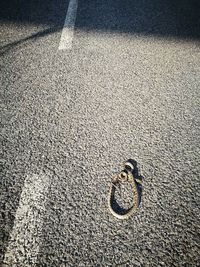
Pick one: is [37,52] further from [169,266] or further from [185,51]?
[169,266]

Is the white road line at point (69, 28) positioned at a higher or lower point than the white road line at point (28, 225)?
higher

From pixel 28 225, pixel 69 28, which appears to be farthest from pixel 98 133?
pixel 69 28

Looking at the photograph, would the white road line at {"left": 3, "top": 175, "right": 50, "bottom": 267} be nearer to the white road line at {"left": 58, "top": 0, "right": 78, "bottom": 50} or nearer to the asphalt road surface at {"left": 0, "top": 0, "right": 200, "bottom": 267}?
the asphalt road surface at {"left": 0, "top": 0, "right": 200, "bottom": 267}

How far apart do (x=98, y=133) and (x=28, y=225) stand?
1.17 metres

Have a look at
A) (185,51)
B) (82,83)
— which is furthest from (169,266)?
(185,51)

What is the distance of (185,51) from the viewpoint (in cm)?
356

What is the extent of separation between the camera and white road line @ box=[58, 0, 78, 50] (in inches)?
152

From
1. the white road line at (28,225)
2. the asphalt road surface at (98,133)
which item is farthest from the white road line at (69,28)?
the white road line at (28,225)

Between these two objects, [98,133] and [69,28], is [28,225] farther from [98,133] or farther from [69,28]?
[69,28]

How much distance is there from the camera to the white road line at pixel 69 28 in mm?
3858

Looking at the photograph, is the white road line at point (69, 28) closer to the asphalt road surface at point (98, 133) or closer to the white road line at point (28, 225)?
the asphalt road surface at point (98, 133)

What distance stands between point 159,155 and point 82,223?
1.02m

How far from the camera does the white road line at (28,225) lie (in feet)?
5.74

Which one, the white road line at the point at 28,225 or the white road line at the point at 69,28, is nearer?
the white road line at the point at 28,225
